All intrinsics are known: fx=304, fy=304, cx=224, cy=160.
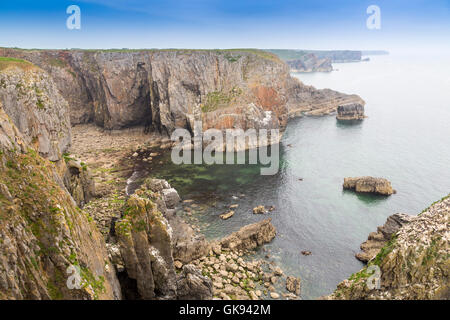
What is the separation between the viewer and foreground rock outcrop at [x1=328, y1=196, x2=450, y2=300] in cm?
2161

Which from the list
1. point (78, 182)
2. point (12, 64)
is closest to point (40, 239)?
point (78, 182)

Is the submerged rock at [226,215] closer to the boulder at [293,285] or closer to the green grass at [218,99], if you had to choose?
the boulder at [293,285]

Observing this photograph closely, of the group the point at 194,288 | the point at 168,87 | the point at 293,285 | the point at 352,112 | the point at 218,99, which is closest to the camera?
the point at 194,288

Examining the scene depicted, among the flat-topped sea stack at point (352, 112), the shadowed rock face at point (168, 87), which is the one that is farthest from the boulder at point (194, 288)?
the flat-topped sea stack at point (352, 112)

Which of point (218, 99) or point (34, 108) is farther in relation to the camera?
point (218, 99)

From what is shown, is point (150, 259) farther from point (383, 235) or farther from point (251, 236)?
point (383, 235)

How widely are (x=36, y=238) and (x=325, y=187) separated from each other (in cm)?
5113

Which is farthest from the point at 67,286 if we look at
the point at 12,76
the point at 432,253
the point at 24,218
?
the point at 12,76

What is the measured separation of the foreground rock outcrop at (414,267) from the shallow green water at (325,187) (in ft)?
32.4

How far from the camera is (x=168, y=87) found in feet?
266

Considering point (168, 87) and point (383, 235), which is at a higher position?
point (168, 87)

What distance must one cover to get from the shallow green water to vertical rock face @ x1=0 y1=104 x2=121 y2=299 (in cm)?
2370

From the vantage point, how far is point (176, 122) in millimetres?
80250
